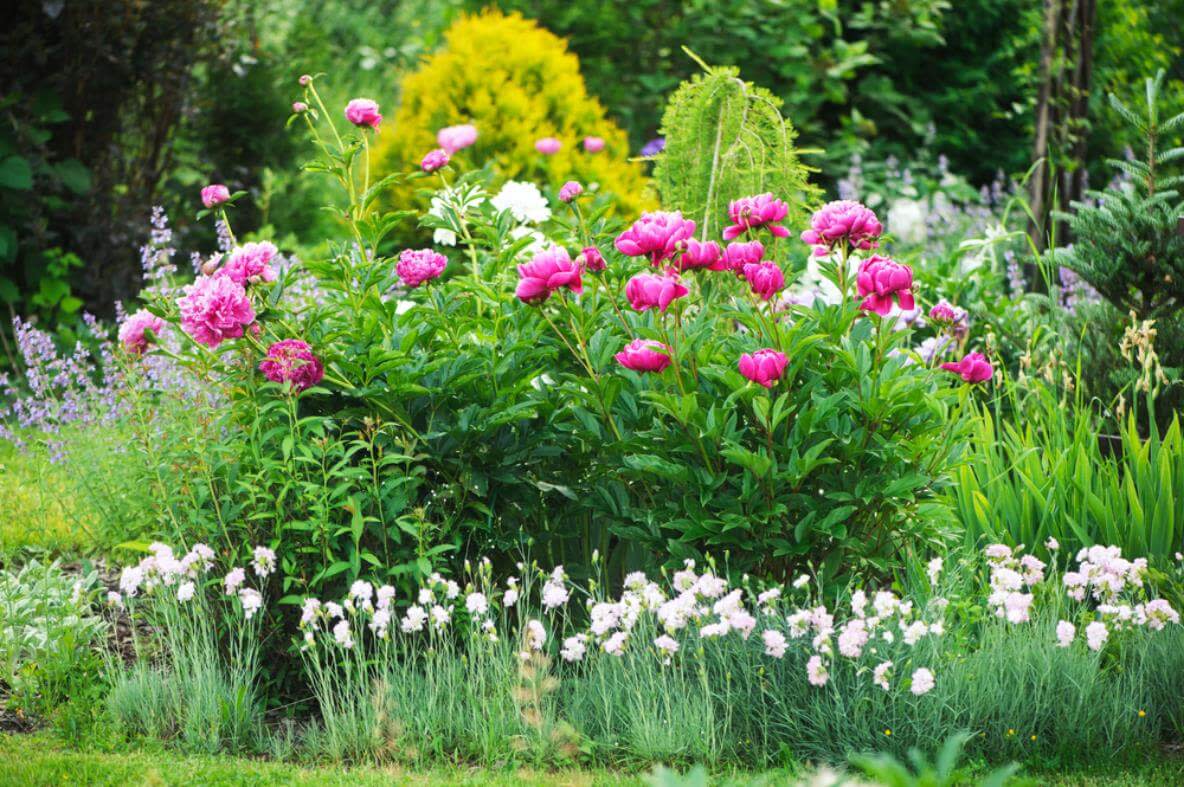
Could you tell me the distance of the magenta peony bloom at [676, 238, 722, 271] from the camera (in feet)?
10.7

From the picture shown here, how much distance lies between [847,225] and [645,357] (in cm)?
67

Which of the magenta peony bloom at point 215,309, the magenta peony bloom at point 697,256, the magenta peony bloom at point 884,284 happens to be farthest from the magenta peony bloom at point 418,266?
the magenta peony bloom at point 884,284

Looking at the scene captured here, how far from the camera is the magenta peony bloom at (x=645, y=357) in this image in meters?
3.20

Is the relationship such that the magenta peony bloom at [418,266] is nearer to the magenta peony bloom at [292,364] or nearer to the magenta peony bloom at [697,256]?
the magenta peony bloom at [292,364]

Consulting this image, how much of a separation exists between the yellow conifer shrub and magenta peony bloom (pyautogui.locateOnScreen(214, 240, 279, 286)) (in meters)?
3.64

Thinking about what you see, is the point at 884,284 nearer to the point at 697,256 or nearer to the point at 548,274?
the point at 697,256

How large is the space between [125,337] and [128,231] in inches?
174

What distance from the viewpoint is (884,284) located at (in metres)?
3.16

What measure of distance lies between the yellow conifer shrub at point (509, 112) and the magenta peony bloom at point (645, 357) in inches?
146

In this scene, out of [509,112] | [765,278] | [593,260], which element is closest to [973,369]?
[765,278]

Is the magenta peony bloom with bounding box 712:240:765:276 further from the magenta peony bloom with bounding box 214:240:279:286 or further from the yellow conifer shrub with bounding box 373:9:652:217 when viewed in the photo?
the yellow conifer shrub with bounding box 373:9:652:217

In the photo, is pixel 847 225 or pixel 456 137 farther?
pixel 456 137

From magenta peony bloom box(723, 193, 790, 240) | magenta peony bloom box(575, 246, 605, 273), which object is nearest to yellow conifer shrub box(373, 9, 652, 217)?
magenta peony bloom box(723, 193, 790, 240)

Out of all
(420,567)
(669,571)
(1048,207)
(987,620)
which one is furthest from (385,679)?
(1048,207)
